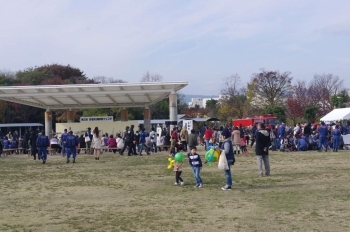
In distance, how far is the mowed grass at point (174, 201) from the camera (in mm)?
9289

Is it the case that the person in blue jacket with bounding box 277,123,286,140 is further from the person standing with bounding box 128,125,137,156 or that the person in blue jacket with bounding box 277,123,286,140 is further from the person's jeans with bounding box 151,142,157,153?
the person standing with bounding box 128,125,137,156

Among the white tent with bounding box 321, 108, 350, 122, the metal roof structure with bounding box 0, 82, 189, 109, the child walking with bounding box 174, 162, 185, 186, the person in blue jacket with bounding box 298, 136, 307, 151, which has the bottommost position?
the child walking with bounding box 174, 162, 185, 186

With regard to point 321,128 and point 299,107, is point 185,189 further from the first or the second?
point 299,107

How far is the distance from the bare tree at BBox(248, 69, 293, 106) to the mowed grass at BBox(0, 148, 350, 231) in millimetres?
48361

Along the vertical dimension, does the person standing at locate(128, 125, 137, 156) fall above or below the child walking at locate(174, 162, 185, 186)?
above

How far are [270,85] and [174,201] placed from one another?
5689 centimetres

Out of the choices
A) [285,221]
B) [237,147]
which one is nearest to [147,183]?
[285,221]

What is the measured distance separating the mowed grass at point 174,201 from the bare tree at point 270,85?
4836 cm

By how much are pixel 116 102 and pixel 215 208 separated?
3415 centimetres

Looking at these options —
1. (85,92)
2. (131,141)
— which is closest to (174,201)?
(131,141)

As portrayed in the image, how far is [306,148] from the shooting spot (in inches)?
1166

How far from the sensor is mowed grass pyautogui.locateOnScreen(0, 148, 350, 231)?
30.5 ft

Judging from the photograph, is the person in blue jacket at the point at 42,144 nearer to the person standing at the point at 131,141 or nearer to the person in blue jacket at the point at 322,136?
the person standing at the point at 131,141

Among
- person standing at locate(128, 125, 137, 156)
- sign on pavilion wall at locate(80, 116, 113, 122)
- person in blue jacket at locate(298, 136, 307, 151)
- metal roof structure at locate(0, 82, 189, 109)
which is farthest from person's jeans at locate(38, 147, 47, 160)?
sign on pavilion wall at locate(80, 116, 113, 122)
